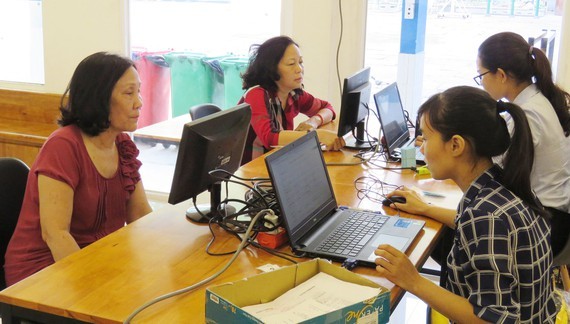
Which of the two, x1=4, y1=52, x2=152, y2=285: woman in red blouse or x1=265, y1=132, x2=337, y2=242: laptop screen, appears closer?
x1=265, y1=132, x2=337, y2=242: laptop screen

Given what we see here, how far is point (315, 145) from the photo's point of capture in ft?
7.49

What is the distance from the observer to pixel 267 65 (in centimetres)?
337

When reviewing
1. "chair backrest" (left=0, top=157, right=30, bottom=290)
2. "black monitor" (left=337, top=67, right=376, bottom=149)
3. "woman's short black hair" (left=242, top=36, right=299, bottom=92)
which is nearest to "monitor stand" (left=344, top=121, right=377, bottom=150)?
"black monitor" (left=337, top=67, right=376, bottom=149)

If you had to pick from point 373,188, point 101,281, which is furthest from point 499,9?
point 101,281

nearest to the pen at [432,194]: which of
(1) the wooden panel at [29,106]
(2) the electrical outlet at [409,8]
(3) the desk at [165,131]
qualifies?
(2) the electrical outlet at [409,8]

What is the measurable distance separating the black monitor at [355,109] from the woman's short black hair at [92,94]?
1.14 m

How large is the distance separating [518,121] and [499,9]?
245 cm

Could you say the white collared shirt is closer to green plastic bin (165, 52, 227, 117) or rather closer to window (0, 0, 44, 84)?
green plastic bin (165, 52, 227, 117)

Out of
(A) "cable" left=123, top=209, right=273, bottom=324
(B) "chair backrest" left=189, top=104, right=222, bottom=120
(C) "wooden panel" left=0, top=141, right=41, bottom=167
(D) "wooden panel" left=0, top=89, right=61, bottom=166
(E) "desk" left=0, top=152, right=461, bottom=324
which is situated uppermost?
(B) "chair backrest" left=189, top=104, right=222, bottom=120

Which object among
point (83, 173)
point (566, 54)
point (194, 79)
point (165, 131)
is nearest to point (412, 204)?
point (83, 173)

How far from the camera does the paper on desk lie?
5.09 feet

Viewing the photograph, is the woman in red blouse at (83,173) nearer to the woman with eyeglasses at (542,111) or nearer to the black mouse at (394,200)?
the black mouse at (394,200)

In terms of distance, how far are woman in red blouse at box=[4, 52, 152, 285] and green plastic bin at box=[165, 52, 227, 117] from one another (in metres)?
2.20

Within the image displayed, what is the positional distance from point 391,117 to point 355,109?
171 mm
